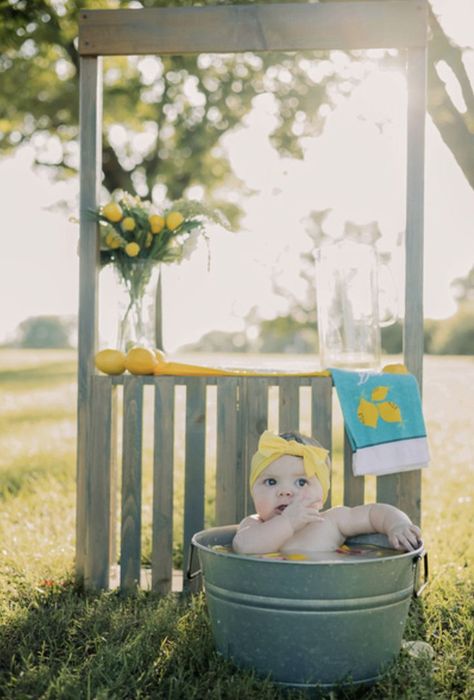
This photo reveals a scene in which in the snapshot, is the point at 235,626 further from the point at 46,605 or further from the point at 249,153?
the point at 249,153

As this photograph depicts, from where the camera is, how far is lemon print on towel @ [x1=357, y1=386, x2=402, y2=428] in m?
2.96

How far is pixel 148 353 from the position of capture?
3160mm

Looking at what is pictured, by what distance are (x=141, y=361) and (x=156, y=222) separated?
0.60 meters

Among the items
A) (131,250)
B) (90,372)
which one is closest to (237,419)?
(90,372)

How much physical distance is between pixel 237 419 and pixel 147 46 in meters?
1.47

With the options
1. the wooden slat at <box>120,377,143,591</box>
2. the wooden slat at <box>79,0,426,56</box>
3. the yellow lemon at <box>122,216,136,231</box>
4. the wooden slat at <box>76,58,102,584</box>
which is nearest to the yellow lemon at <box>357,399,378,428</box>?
the wooden slat at <box>120,377,143,591</box>

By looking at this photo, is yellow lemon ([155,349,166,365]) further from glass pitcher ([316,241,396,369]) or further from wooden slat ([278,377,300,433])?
glass pitcher ([316,241,396,369])

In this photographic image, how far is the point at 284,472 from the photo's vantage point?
2.53m

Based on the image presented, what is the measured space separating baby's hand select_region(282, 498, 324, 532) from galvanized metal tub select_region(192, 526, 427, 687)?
0.28 metres

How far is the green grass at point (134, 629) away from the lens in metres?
2.21

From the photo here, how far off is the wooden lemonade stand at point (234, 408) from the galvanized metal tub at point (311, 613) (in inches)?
32.6

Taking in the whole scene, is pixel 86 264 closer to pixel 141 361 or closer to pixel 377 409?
pixel 141 361

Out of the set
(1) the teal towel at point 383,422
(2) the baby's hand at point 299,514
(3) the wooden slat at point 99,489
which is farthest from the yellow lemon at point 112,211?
(2) the baby's hand at point 299,514

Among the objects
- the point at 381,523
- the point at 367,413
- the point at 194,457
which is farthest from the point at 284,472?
the point at 194,457
